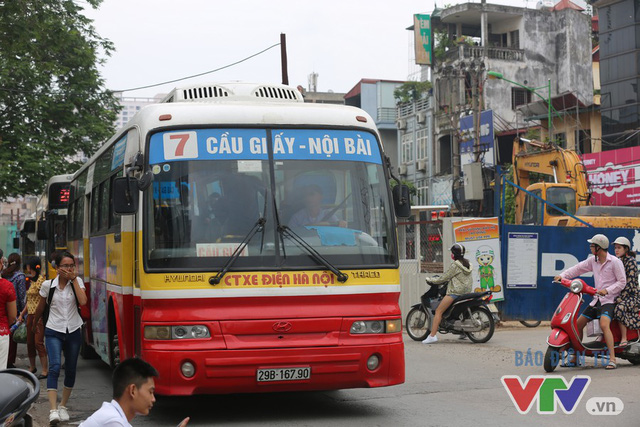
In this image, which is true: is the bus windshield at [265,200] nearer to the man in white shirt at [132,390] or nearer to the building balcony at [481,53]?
the man in white shirt at [132,390]

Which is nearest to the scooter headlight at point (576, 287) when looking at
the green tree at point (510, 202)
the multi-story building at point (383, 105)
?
the green tree at point (510, 202)

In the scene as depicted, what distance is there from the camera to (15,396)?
5973mm

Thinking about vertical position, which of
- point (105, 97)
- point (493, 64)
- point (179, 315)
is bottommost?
point (179, 315)

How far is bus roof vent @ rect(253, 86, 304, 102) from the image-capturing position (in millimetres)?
11938

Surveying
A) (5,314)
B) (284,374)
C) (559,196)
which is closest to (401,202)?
(284,374)

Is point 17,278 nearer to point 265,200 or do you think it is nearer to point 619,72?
point 265,200

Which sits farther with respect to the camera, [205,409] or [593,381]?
[593,381]

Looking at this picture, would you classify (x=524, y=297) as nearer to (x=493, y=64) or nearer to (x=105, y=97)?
(x=105, y=97)

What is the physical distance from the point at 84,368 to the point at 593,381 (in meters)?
7.85

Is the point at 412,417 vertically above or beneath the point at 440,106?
beneath

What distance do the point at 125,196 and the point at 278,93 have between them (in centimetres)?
347

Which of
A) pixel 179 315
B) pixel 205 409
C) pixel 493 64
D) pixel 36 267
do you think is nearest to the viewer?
pixel 179 315

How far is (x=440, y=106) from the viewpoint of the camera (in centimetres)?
5791

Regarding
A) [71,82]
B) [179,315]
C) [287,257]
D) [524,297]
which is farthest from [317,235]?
[71,82]
